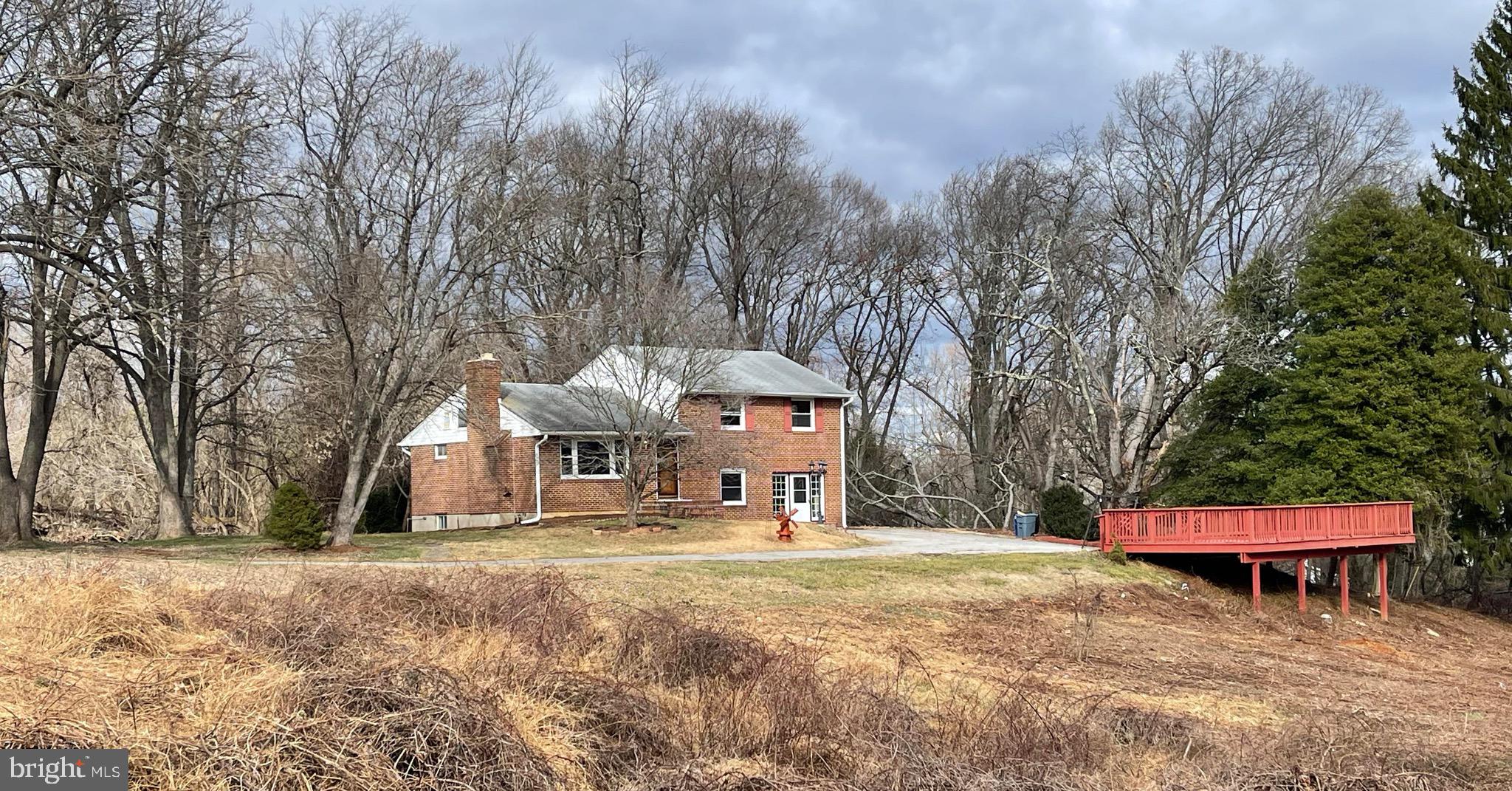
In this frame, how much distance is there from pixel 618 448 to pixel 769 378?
674cm

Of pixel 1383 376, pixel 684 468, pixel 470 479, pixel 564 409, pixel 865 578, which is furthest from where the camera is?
pixel 470 479

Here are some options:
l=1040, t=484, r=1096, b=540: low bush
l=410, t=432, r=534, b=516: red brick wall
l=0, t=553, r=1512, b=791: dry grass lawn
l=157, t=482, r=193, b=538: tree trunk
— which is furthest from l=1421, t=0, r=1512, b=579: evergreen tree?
l=157, t=482, r=193, b=538: tree trunk

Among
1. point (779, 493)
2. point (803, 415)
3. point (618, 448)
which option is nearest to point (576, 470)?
point (618, 448)

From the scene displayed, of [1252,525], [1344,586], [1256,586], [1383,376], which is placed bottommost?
[1344,586]

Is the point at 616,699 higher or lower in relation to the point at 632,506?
lower

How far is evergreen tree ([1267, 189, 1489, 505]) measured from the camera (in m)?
27.0

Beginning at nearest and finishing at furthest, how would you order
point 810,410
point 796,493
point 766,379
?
point 796,493, point 810,410, point 766,379

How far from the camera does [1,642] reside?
739cm

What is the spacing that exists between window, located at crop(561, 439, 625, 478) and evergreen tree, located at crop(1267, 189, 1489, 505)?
59.2 feet

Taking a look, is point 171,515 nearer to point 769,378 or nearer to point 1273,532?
point 769,378

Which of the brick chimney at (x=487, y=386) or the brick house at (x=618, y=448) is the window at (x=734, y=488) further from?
the brick chimney at (x=487, y=386)

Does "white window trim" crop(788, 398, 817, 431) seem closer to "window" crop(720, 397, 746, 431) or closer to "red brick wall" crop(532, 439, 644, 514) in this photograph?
"window" crop(720, 397, 746, 431)

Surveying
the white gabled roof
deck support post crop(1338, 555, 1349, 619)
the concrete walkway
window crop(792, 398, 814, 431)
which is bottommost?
deck support post crop(1338, 555, 1349, 619)

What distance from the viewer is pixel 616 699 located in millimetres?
8133
